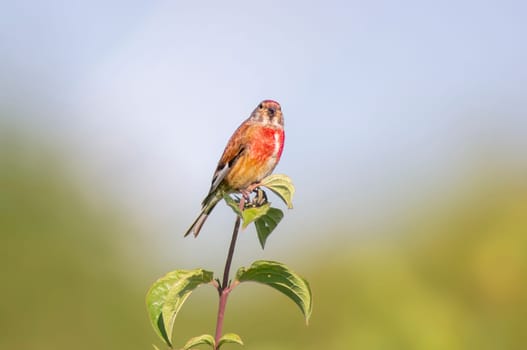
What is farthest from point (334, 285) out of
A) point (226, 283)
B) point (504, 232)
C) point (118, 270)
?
point (226, 283)

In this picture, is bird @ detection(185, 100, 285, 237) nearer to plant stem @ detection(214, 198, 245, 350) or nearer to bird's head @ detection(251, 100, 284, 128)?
bird's head @ detection(251, 100, 284, 128)

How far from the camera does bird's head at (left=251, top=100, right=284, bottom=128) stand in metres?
5.21

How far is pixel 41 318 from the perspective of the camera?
1309cm

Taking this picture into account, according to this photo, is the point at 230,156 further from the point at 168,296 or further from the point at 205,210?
the point at 168,296

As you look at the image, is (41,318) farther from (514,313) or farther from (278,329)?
(514,313)

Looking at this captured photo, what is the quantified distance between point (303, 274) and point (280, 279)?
10635 millimetres

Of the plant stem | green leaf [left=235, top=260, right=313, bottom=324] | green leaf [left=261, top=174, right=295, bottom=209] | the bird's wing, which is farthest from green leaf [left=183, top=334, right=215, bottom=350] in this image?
the bird's wing

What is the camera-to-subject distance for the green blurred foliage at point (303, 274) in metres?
4.59

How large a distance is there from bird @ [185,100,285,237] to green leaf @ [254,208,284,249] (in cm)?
240

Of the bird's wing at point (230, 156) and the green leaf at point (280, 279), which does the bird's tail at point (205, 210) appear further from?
the green leaf at point (280, 279)

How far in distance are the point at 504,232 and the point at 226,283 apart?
6.03 metres

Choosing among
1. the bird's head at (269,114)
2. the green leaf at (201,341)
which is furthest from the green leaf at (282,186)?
the bird's head at (269,114)

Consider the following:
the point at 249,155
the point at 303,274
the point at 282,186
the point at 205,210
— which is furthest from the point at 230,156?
the point at 303,274

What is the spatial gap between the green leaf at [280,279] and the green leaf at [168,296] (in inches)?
4.5
